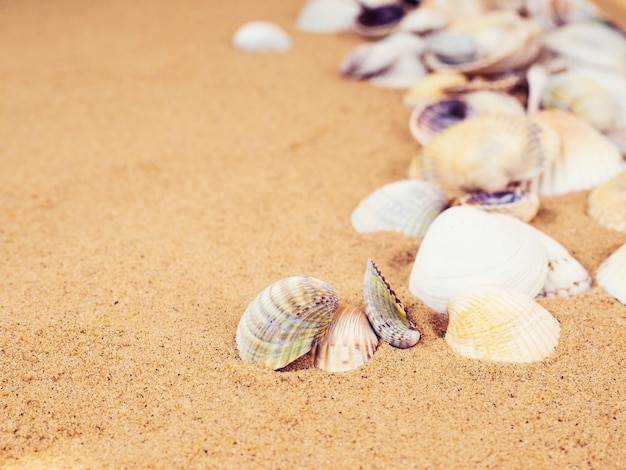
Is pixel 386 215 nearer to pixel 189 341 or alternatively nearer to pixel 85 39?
pixel 189 341

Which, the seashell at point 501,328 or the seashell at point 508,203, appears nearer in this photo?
the seashell at point 501,328

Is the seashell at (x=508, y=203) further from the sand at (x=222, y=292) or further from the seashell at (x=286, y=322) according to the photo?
the seashell at (x=286, y=322)

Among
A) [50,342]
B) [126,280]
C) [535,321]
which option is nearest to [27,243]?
[126,280]

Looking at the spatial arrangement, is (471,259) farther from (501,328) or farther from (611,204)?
(611,204)

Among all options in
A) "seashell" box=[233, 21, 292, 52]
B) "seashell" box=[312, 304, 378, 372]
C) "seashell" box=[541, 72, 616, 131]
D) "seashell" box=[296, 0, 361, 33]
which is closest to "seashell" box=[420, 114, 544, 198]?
"seashell" box=[541, 72, 616, 131]

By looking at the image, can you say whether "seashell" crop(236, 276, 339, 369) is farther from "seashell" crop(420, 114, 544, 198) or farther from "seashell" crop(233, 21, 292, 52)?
"seashell" crop(233, 21, 292, 52)

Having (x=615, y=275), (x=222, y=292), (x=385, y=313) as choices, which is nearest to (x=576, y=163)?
(x=615, y=275)

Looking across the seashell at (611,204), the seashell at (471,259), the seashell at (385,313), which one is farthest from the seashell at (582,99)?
the seashell at (385,313)
